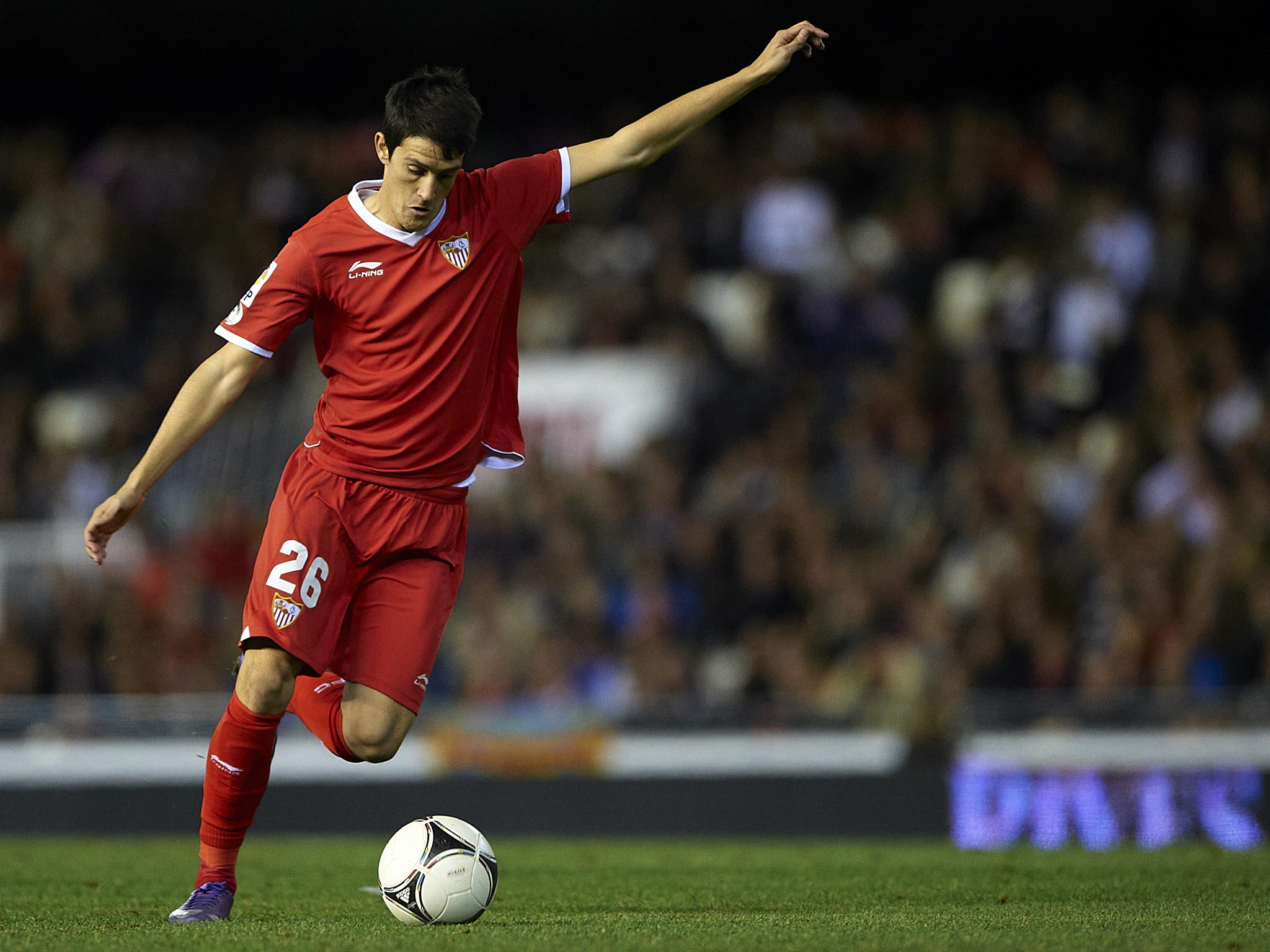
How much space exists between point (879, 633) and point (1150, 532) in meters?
1.79

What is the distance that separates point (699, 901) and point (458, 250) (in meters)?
2.35

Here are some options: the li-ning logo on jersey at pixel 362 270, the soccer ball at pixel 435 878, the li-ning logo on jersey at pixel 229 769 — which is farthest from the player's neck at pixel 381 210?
the soccer ball at pixel 435 878

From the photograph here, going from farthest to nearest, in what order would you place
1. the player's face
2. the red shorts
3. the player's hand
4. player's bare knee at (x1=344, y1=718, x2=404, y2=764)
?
player's bare knee at (x1=344, y1=718, x2=404, y2=764)
the red shorts
the player's face
the player's hand

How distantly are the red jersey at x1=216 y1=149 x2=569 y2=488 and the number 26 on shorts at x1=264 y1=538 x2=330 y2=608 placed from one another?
31 cm

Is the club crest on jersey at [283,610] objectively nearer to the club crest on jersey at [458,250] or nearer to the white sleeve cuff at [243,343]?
the white sleeve cuff at [243,343]

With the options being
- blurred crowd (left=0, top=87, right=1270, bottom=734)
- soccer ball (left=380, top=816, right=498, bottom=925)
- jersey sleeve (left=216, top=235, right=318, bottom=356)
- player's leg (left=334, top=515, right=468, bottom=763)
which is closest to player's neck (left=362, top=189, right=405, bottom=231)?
jersey sleeve (left=216, top=235, right=318, bottom=356)

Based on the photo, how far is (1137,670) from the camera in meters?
10.6

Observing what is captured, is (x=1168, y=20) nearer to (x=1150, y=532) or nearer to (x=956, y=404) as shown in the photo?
(x=956, y=404)

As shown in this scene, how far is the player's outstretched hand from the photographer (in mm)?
5371

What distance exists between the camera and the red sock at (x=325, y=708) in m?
5.43

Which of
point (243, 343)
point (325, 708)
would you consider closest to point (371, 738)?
point (325, 708)

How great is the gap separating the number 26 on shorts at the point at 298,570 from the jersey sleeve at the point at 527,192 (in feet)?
3.84

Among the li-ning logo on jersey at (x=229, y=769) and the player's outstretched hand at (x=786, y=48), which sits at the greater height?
the player's outstretched hand at (x=786, y=48)

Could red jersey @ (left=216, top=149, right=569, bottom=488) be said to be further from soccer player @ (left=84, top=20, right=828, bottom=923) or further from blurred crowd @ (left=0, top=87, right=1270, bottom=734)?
blurred crowd @ (left=0, top=87, right=1270, bottom=734)
